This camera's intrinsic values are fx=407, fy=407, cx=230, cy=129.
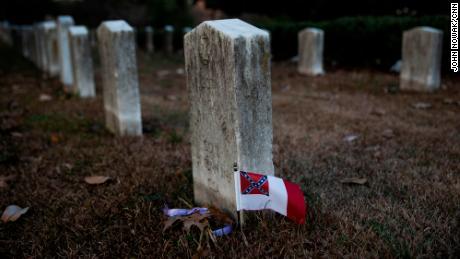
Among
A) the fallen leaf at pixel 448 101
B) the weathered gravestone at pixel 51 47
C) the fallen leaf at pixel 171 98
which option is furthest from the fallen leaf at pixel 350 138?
the weathered gravestone at pixel 51 47

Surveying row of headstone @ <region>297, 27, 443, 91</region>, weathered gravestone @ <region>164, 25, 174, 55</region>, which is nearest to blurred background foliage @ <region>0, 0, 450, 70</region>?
weathered gravestone @ <region>164, 25, 174, 55</region>

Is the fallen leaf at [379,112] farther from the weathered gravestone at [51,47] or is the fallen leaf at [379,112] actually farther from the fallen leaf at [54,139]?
the weathered gravestone at [51,47]

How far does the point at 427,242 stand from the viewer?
1825 mm

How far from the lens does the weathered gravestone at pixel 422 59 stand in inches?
241

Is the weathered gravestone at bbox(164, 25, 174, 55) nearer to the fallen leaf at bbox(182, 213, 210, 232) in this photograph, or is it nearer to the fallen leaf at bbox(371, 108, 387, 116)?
the fallen leaf at bbox(371, 108, 387, 116)

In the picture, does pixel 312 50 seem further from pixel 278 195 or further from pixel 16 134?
pixel 278 195

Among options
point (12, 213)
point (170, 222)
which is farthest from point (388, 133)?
point (12, 213)

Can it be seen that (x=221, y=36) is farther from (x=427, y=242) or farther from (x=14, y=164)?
(x=14, y=164)

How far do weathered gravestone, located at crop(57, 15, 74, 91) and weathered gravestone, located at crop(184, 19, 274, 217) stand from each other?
211 inches

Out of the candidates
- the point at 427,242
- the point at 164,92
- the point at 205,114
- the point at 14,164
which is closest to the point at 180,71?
the point at 164,92

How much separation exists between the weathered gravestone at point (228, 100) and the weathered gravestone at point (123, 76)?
1896mm

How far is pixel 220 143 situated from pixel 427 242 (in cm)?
107

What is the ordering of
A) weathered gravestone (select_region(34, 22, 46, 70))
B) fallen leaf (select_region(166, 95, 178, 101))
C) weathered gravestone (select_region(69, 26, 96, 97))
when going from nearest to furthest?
weathered gravestone (select_region(69, 26, 96, 97)), fallen leaf (select_region(166, 95, 178, 101)), weathered gravestone (select_region(34, 22, 46, 70))

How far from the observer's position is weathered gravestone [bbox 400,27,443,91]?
613cm
